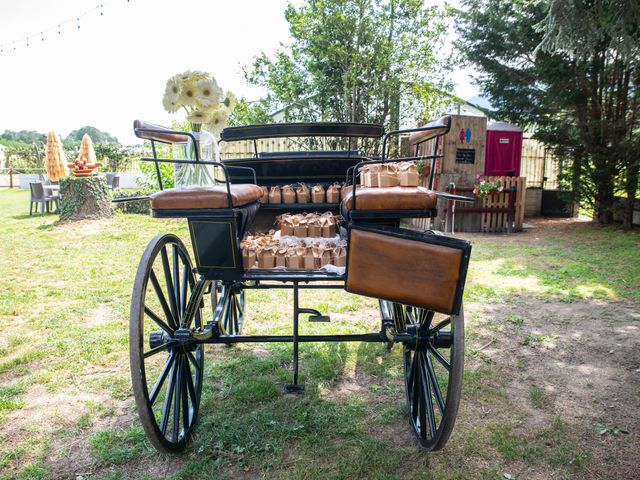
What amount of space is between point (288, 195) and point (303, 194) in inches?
3.9

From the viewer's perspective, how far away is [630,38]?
4.91 m

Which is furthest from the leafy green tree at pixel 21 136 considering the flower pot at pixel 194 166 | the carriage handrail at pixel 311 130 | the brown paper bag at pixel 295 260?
the brown paper bag at pixel 295 260

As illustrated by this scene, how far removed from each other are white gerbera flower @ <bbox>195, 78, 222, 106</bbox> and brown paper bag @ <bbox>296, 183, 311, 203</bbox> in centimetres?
81

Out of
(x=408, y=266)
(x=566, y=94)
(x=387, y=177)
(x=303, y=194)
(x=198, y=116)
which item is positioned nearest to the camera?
(x=408, y=266)

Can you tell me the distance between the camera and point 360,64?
38.0 feet

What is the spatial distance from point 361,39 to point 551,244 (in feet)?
22.6

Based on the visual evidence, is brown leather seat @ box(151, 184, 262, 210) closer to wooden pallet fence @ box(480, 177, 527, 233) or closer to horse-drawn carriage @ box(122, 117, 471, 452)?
horse-drawn carriage @ box(122, 117, 471, 452)

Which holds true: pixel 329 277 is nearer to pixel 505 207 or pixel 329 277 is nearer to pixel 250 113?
pixel 505 207

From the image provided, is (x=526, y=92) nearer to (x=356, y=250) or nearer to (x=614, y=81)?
(x=614, y=81)

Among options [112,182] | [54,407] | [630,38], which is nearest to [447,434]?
[54,407]

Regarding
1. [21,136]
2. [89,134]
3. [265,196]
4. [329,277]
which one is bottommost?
A: [329,277]

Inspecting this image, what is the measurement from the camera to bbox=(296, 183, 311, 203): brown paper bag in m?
3.02

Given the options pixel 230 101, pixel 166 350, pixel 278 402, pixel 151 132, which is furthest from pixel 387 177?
pixel 278 402

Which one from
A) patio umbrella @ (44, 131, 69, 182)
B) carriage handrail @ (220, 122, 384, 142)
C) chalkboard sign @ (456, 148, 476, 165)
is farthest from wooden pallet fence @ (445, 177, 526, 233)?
patio umbrella @ (44, 131, 69, 182)
